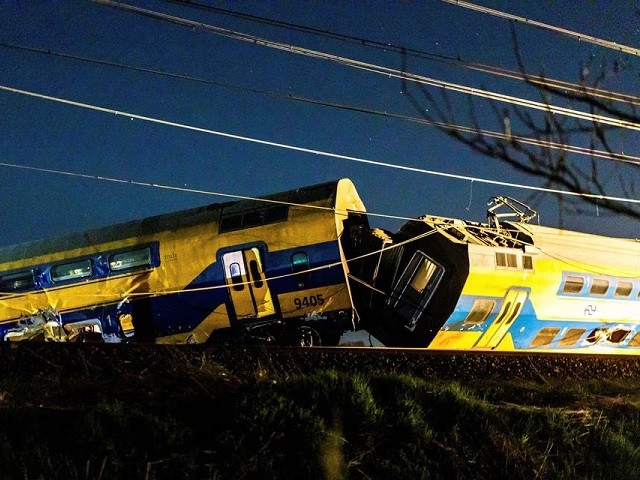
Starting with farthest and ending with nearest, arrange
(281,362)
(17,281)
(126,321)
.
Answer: (17,281) → (126,321) → (281,362)

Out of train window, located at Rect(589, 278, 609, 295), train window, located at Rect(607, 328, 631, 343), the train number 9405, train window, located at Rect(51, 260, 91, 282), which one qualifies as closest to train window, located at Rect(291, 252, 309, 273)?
the train number 9405

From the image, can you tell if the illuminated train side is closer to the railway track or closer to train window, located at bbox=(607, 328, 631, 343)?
train window, located at bbox=(607, 328, 631, 343)

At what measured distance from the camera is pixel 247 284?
48.1 feet

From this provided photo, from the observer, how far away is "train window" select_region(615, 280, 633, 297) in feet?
57.6

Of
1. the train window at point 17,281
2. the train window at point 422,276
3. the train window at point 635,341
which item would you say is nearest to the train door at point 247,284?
the train window at point 422,276

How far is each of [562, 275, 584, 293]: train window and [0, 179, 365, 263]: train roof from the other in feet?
18.8

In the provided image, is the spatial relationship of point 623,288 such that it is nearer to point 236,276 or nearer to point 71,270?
point 236,276

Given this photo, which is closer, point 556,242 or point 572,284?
point 572,284

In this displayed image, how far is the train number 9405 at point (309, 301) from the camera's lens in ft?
47.2

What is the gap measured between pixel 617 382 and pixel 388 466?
759 cm

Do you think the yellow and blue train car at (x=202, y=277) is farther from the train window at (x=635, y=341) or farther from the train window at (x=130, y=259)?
the train window at (x=635, y=341)

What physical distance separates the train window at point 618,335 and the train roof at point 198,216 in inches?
330

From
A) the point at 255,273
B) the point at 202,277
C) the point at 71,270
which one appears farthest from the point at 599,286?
the point at 71,270

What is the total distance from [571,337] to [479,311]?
13.0 feet
